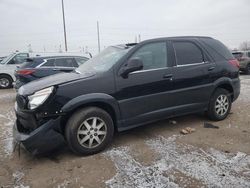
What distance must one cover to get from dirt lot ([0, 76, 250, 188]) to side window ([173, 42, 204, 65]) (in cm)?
131

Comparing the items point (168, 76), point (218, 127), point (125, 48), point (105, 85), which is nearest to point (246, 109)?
point (218, 127)

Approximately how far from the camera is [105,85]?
161 inches

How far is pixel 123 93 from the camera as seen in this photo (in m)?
4.23

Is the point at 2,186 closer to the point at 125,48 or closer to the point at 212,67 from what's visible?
the point at 125,48

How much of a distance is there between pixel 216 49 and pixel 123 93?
253cm

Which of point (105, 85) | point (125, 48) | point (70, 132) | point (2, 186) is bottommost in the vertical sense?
point (2, 186)

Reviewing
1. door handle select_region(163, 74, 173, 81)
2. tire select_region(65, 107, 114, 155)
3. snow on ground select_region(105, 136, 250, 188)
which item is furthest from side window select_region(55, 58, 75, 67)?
snow on ground select_region(105, 136, 250, 188)

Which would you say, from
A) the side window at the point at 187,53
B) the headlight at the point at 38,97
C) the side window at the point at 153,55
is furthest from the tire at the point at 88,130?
the side window at the point at 187,53

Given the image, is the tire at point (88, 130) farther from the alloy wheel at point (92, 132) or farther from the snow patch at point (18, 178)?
the snow patch at point (18, 178)

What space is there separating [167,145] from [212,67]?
197 cm

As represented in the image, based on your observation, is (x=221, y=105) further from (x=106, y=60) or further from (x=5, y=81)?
(x=5, y=81)

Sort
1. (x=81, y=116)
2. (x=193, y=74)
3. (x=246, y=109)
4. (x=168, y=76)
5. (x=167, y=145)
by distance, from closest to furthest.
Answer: (x=81, y=116) → (x=167, y=145) → (x=168, y=76) → (x=193, y=74) → (x=246, y=109)

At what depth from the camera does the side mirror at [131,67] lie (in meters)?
4.20

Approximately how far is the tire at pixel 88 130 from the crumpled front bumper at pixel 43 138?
16cm
